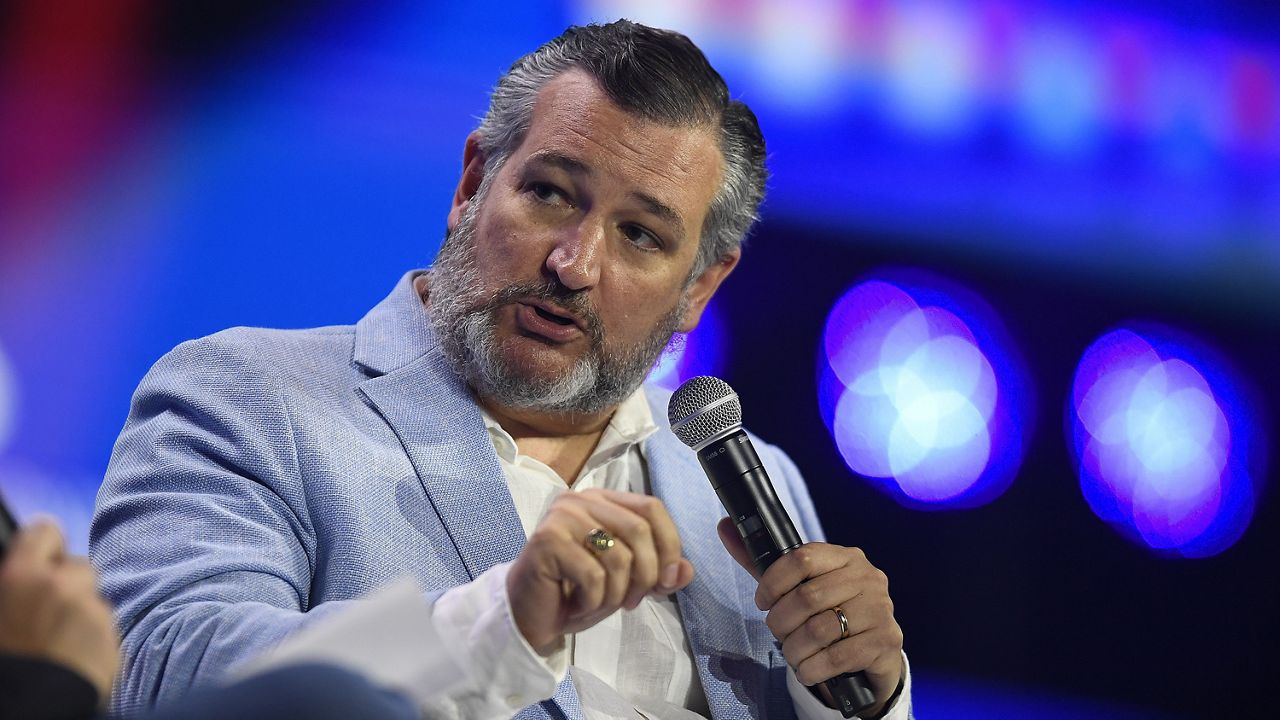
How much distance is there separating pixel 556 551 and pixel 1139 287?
125 inches

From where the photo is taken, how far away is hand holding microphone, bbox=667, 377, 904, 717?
1661 mm

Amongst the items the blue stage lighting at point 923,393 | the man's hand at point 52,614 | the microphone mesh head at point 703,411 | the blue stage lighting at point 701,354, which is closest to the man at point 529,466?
the microphone mesh head at point 703,411

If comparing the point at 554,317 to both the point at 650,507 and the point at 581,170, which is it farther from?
the point at 650,507

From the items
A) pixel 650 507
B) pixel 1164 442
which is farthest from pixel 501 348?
pixel 1164 442

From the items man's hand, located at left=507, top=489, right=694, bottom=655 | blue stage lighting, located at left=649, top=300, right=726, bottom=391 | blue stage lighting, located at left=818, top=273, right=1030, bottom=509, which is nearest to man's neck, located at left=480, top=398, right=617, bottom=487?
man's hand, located at left=507, top=489, right=694, bottom=655

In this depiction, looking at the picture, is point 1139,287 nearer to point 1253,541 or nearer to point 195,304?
point 1253,541

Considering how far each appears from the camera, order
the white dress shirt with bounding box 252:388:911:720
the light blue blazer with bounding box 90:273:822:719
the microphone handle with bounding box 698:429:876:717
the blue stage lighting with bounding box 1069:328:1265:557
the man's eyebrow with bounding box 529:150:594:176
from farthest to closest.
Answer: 1. the blue stage lighting with bounding box 1069:328:1265:557
2. the man's eyebrow with bounding box 529:150:594:176
3. the microphone handle with bounding box 698:429:876:717
4. the light blue blazer with bounding box 90:273:822:719
5. the white dress shirt with bounding box 252:388:911:720

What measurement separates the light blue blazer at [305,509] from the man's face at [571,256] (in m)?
0.12

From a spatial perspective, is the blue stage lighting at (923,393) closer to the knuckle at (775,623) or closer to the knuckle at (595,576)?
the knuckle at (775,623)

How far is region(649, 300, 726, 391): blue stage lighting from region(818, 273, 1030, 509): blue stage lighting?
361 mm

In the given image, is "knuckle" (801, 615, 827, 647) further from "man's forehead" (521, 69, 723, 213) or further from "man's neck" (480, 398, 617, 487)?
"man's forehead" (521, 69, 723, 213)

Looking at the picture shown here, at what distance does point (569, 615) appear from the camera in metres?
1.30

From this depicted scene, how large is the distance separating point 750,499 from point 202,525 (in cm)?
78

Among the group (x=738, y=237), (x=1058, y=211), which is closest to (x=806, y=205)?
(x=1058, y=211)
